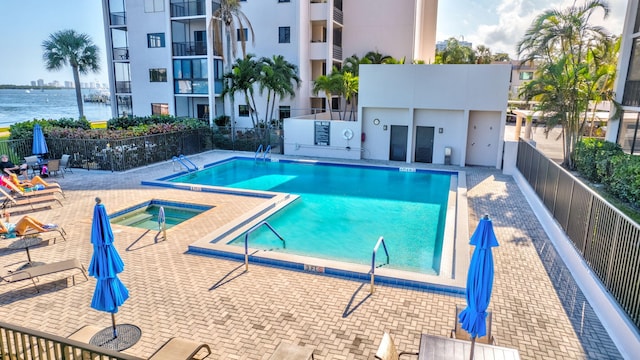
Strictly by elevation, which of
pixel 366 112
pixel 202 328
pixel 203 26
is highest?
pixel 203 26

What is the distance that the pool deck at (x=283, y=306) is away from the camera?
606 centimetres

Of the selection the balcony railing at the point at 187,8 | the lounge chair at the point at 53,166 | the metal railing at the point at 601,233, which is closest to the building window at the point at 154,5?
the balcony railing at the point at 187,8

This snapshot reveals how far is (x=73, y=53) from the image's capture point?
125 ft

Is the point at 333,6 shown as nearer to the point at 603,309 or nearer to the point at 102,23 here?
the point at 102,23

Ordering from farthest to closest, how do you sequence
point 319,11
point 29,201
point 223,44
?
point 319,11 < point 223,44 < point 29,201

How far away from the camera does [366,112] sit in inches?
859

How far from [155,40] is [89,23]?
1466 centimetres

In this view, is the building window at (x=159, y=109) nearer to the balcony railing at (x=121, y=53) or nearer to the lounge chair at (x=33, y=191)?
the balcony railing at (x=121, y=53)

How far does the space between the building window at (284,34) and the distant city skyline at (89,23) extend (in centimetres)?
1407

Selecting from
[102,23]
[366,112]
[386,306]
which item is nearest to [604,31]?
[366,112]

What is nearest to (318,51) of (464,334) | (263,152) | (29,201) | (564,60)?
(263,152)

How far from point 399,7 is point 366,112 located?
43.9 feet

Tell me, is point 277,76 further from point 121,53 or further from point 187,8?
point 121,53

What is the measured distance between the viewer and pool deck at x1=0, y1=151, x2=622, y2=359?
19.9 feet
